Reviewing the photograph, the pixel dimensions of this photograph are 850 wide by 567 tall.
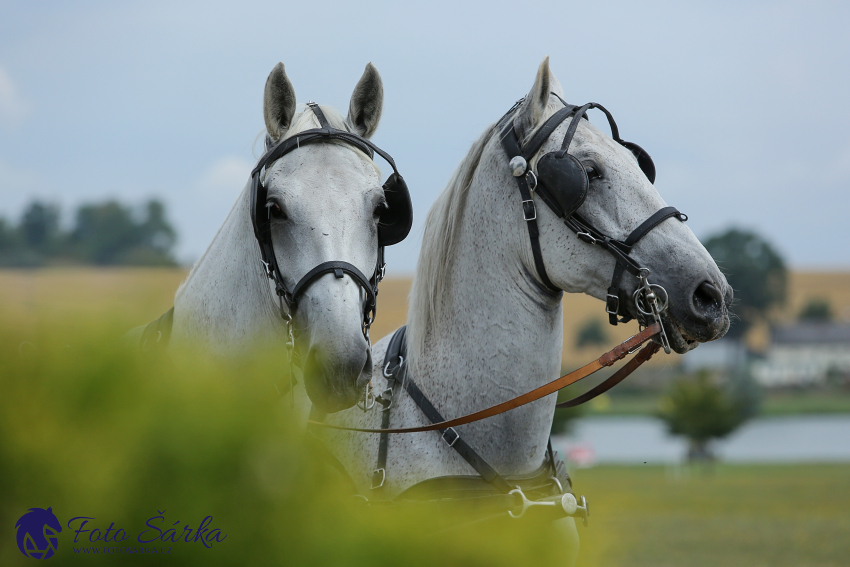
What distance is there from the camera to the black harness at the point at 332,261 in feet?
8.23

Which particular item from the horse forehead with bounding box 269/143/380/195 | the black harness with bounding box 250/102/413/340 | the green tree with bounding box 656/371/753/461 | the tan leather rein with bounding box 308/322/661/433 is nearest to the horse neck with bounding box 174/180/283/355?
the black harness with bounding box 250/102/413/340

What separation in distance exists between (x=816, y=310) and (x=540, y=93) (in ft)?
434

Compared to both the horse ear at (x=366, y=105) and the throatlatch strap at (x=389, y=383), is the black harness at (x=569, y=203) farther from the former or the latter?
the throatlatch strap at (x=389, y=383)

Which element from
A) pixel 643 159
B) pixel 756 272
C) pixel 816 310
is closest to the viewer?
pixel 643 159

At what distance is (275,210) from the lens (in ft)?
8.64

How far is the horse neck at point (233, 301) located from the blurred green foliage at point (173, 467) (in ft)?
5.13

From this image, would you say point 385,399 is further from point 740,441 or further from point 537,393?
point 740,441

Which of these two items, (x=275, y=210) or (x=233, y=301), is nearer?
(x=275, y=210)

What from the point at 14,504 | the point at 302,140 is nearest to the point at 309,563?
the point at 14,504

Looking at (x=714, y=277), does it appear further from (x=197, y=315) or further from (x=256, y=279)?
(x=197, y=315)

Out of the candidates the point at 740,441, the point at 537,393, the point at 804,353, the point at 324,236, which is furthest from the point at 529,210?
the point at 804,353

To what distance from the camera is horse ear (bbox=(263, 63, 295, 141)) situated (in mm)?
2889

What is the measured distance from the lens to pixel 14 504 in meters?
1.06

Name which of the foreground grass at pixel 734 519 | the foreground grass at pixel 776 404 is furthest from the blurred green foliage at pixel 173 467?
the foreground grass at pixel 776 404
